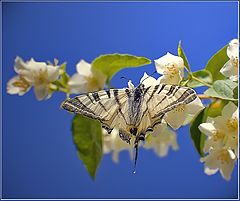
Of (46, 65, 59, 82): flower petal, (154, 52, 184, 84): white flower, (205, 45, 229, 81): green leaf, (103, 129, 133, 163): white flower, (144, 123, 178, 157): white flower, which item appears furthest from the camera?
(103, 129, 133, 163): white flower

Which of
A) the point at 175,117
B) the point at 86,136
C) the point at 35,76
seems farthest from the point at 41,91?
the point at 175,117

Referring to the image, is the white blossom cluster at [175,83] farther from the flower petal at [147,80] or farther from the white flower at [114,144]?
the white flower at [114,144]

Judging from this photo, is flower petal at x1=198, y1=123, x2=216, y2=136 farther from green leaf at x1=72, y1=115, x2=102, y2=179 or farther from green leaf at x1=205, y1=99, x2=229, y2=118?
green leaf at x1=72, y1=115, x2=102, y2=179

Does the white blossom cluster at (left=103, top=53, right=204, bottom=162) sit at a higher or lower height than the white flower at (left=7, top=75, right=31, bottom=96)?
lower

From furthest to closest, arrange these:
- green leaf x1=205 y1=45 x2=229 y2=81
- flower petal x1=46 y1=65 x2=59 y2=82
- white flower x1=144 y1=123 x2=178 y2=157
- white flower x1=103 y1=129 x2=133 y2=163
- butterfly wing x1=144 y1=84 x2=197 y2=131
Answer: white flower x1=103 y1=129 x2=133 y2=163, white flower x1=144 y1=123 x2=178 y2=157, flower petal x1=46 y1=65 x2=59 y2=82, green leaf x1=205 y1=45 x2=229 y2=81, butterfly wing x1=144 y1=84 x2=197 y2=131

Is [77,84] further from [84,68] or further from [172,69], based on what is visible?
[172,69]

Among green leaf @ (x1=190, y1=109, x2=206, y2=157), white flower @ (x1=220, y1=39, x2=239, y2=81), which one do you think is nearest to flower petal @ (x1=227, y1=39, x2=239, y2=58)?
white flower @ (x1=220, y1=39, x2=239, y2=81)

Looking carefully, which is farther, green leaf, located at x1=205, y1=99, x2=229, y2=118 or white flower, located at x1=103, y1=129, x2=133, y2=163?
white flower, located at x1=103, y1=129, x2=133, y2=163
